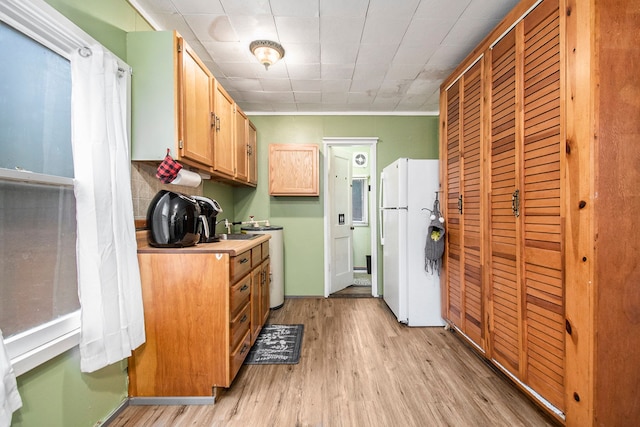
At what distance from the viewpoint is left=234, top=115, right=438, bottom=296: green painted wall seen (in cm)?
342

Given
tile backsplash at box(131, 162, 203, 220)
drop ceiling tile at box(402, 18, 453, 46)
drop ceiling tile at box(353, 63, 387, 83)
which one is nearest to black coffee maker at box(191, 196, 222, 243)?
tile backsplash at box(131, 162, 203, 220)

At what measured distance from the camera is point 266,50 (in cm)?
203

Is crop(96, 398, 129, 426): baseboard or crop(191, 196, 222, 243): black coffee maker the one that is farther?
crop(191, 196, 222, 243): black coffee maker

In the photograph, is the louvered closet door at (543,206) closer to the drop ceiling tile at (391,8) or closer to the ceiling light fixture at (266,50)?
the drop ceiling tile at (391,8)

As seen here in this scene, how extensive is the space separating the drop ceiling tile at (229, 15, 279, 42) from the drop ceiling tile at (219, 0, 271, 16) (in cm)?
4

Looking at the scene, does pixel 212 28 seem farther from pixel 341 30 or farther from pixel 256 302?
pixel 256 302

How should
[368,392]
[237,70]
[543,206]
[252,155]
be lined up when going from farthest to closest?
[252,155] < [237,70] < [368,392] < [543,206]

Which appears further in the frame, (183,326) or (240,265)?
(240,265)

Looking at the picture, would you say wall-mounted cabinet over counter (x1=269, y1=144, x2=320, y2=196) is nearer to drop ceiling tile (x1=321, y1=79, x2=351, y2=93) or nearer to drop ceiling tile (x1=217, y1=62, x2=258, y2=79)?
drop ceiling tile (x1=321, y1=79, x2=351, y2=93)

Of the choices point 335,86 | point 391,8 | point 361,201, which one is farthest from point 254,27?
point 361,201

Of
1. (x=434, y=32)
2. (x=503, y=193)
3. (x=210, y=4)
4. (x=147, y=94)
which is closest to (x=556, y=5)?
(x=434, y=32)

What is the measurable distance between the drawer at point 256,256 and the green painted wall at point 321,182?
1.18 metres

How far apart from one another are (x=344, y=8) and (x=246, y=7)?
2.10 feet

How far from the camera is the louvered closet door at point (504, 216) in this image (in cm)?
159
